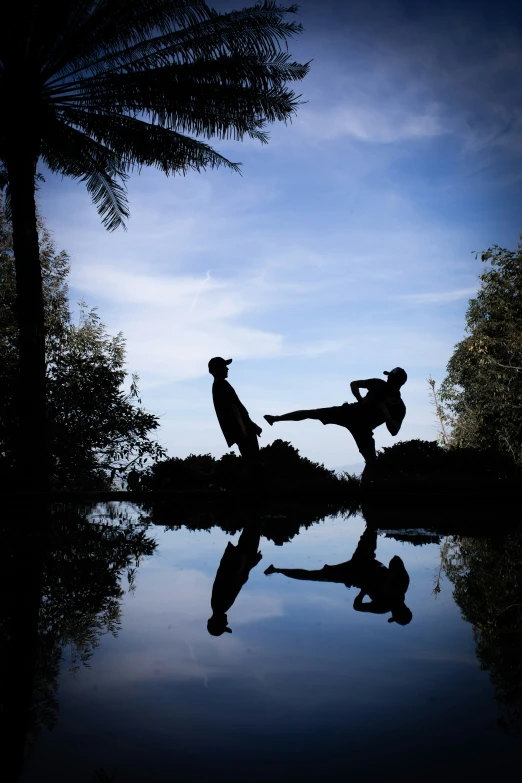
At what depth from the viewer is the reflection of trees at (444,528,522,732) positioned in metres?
1.70

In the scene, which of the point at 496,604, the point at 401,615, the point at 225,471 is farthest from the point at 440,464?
the point at 401,615

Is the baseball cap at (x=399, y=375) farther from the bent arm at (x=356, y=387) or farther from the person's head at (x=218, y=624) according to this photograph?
the person's head at (x=218, y=624)

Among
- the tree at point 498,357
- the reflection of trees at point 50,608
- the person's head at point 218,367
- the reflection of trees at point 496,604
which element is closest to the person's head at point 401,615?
the reflection of trees at point 496,604

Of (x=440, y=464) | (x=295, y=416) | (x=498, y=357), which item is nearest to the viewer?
(x=295, y=416)

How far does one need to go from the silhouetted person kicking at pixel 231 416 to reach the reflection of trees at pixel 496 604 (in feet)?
14.4

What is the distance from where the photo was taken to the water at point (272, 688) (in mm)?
1310

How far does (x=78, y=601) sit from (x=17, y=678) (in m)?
1.07

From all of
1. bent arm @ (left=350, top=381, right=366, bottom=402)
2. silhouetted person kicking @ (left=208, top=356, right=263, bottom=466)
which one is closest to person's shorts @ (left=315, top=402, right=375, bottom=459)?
bent arm @ (left=350, top=381, right=366, bottom=402)

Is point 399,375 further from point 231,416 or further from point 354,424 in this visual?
point 231,416

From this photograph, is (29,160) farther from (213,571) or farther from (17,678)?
(17,678)

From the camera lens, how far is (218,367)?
28.9 feet

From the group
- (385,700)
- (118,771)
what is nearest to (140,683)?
(118,771)

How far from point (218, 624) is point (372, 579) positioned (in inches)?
45.8

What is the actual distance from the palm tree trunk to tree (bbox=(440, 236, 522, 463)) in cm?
1520
